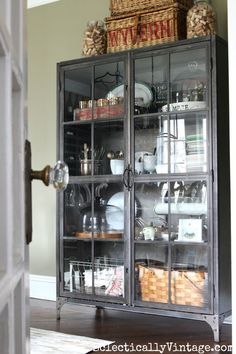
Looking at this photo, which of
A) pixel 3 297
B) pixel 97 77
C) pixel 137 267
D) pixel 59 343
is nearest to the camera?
pixel 3 297

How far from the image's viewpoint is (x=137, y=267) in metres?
3.23

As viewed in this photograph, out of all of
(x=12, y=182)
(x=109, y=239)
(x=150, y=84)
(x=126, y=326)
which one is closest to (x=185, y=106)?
(x=150, y=84)

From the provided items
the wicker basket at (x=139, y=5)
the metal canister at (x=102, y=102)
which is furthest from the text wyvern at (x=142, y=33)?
the metal canister at (x=102, y=102)

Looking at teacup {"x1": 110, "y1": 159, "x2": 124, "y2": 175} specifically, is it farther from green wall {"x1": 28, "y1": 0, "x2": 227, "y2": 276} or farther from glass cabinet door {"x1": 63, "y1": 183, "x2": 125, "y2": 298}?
green wall {"x1": 28, "y1": 0, "x2": 227, "y2": 276}

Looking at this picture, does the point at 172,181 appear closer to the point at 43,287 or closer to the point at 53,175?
the point at 43,287

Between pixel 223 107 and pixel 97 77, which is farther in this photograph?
pixel 97 77

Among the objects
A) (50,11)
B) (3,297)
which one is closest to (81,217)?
(50,11)

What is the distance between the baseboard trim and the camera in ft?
13.4

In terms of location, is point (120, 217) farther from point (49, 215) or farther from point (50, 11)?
point (50, 11)

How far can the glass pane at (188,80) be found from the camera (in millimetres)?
3010

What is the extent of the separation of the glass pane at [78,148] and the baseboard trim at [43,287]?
3.43 feet

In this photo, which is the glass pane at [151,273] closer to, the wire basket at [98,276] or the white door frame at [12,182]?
the wire basket at [98,276]

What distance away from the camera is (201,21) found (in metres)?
3.10

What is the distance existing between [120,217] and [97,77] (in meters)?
0.94
